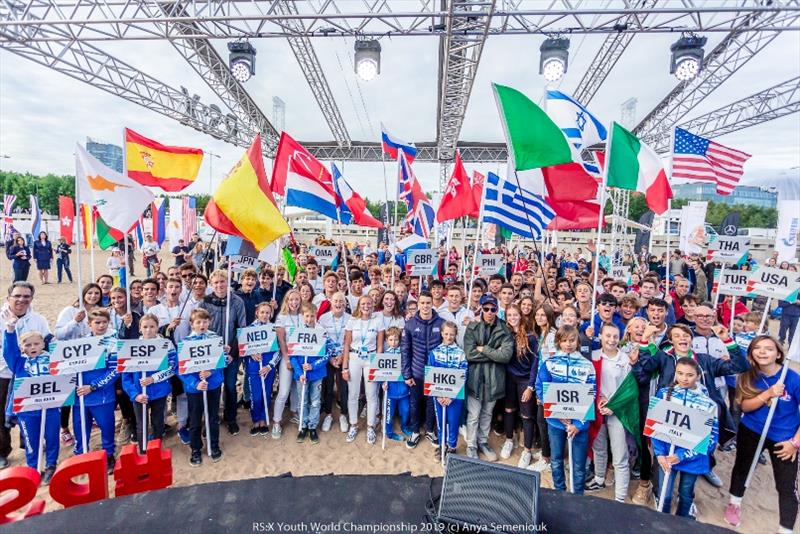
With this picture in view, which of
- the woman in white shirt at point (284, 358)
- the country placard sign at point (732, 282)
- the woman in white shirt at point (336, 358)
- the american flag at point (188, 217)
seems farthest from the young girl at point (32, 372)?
the american flag at point (188, 217)

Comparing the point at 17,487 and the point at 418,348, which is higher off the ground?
the point at 418,348

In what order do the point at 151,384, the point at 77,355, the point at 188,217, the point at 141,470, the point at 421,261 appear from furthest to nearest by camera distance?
1. the point at 188,217
2. the point at 421,261
3. the point at 151,384
4. the point at 77,355
5. the point at 141,470

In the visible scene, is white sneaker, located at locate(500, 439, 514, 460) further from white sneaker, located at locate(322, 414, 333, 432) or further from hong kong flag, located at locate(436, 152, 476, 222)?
hong kong flag, located at locate(436, 152, 476, 222)

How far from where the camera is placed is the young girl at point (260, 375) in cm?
496

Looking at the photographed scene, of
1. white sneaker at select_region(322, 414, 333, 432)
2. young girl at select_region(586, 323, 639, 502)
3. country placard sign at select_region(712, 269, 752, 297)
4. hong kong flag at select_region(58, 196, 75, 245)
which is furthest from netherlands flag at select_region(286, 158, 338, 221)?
hong kong flag at select_region(58, 196, 75, 245)

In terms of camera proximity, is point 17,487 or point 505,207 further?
point 505,207

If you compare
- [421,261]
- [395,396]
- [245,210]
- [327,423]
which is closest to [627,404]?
[395,396]

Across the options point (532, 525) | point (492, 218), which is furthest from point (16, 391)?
point (492, 218)

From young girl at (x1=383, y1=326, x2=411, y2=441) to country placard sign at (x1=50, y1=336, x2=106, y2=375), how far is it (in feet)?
10.3

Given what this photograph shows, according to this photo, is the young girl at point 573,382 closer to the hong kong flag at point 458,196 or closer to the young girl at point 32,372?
the hong kong flag at point 458,196

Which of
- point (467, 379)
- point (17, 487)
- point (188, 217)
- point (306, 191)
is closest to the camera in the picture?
point (17, 487)

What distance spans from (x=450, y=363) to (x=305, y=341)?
1.84 m

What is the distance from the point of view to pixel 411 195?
763cm

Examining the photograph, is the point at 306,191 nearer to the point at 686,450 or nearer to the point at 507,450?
the point at 507,450
